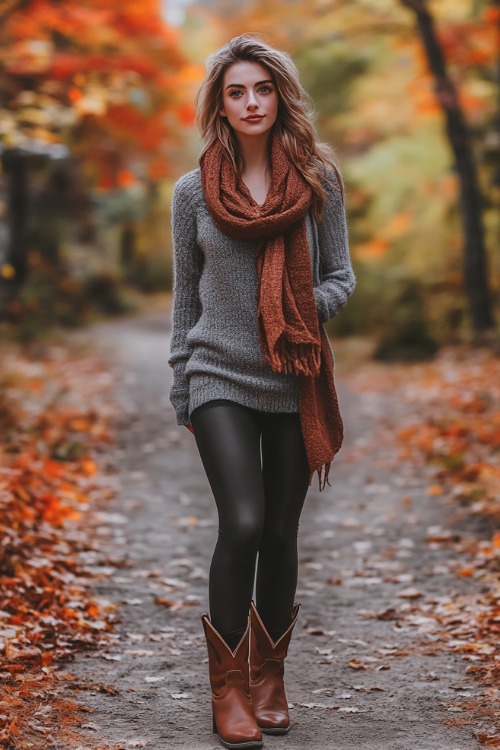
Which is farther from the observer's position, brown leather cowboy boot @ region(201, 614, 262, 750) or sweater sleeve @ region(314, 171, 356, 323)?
sweater sleeve @ region(314, 171, 356, 323)

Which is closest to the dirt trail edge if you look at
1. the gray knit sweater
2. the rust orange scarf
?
the rust orange scarf

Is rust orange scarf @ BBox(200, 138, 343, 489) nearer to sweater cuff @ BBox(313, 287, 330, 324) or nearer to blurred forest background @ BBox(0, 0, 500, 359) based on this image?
sweater cuff @ BBox(313, 287, 330, 324)

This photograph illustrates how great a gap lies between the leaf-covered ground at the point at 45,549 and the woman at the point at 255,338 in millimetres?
718

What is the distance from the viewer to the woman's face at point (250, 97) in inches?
127

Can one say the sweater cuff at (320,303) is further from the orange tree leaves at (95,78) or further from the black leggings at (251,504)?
the orange tree leaves at (95,78)

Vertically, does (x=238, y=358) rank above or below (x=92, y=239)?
below

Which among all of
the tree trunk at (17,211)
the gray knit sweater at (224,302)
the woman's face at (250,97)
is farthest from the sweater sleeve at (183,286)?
the tree trunk at (17,211)

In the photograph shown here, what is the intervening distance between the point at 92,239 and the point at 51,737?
60.6 ft

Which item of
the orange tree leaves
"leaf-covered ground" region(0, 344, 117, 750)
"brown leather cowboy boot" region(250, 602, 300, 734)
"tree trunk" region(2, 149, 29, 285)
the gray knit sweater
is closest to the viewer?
the gray knit sweater

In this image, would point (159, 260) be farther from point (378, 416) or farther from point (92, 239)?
point (378, 416)

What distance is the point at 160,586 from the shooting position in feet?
16.7

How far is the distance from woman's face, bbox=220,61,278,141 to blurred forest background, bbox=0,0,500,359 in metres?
7.14

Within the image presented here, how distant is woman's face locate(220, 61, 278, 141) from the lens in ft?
10.6

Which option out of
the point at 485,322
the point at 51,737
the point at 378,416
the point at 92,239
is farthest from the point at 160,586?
the point at 92,239
